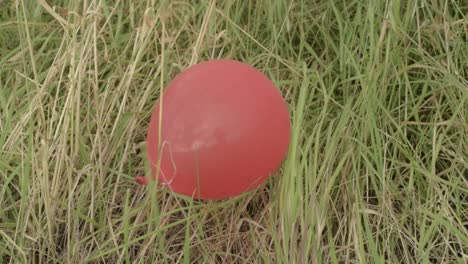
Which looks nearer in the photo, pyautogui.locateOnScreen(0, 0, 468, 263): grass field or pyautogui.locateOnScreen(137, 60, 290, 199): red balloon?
pyautogui.locateOnScreen(137, 60, 290, 199): red balloon

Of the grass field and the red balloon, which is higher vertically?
the red balloon

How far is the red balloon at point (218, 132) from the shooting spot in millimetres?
1108

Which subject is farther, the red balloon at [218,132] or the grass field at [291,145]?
the grass field at [291,145]

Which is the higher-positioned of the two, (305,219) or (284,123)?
(284,123)

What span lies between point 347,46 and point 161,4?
1.33 feet

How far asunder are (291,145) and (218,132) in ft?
Answer: 0.60

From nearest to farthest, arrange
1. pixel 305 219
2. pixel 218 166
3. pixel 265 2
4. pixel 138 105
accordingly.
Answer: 1. pixel 218 166
2. pixel 305 219
3. pixel 138 105
4. pixel 265 2

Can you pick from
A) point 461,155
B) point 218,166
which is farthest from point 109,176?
point 461,155

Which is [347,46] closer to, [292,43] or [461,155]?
[292,43]

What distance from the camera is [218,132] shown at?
3.62 feet

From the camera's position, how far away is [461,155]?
1354 mm

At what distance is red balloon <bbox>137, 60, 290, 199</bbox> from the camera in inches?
43.6

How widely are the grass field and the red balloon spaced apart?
0.06m

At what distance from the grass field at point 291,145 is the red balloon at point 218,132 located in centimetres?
6
